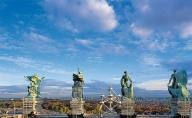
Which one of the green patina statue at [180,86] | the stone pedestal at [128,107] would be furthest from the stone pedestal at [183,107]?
the stone pedestal at [128,107]

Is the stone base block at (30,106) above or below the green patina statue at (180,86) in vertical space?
below

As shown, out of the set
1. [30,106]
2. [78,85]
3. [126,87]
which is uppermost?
[78,85]

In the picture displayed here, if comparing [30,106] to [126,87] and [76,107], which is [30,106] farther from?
[126,87]

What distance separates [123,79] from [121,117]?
3040 millimetres

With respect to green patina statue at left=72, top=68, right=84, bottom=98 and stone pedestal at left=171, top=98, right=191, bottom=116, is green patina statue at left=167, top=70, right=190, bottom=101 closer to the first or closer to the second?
stone pedestal at left=171, top=98, right=191, bottom=116

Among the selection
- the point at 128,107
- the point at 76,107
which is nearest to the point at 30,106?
the point at 76,107

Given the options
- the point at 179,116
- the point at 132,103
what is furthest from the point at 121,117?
the point at 179,116

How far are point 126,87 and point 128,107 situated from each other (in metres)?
1.61

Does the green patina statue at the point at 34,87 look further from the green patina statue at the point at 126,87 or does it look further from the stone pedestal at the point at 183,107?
the stone pedestal at the point at 183,107

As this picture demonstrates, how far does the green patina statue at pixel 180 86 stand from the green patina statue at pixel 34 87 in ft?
37.7

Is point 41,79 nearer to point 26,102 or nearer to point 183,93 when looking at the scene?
point 26,102

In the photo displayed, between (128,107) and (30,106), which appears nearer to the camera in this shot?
(128,107)

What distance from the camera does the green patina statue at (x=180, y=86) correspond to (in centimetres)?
1731

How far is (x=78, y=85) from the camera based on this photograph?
61.8 ft
